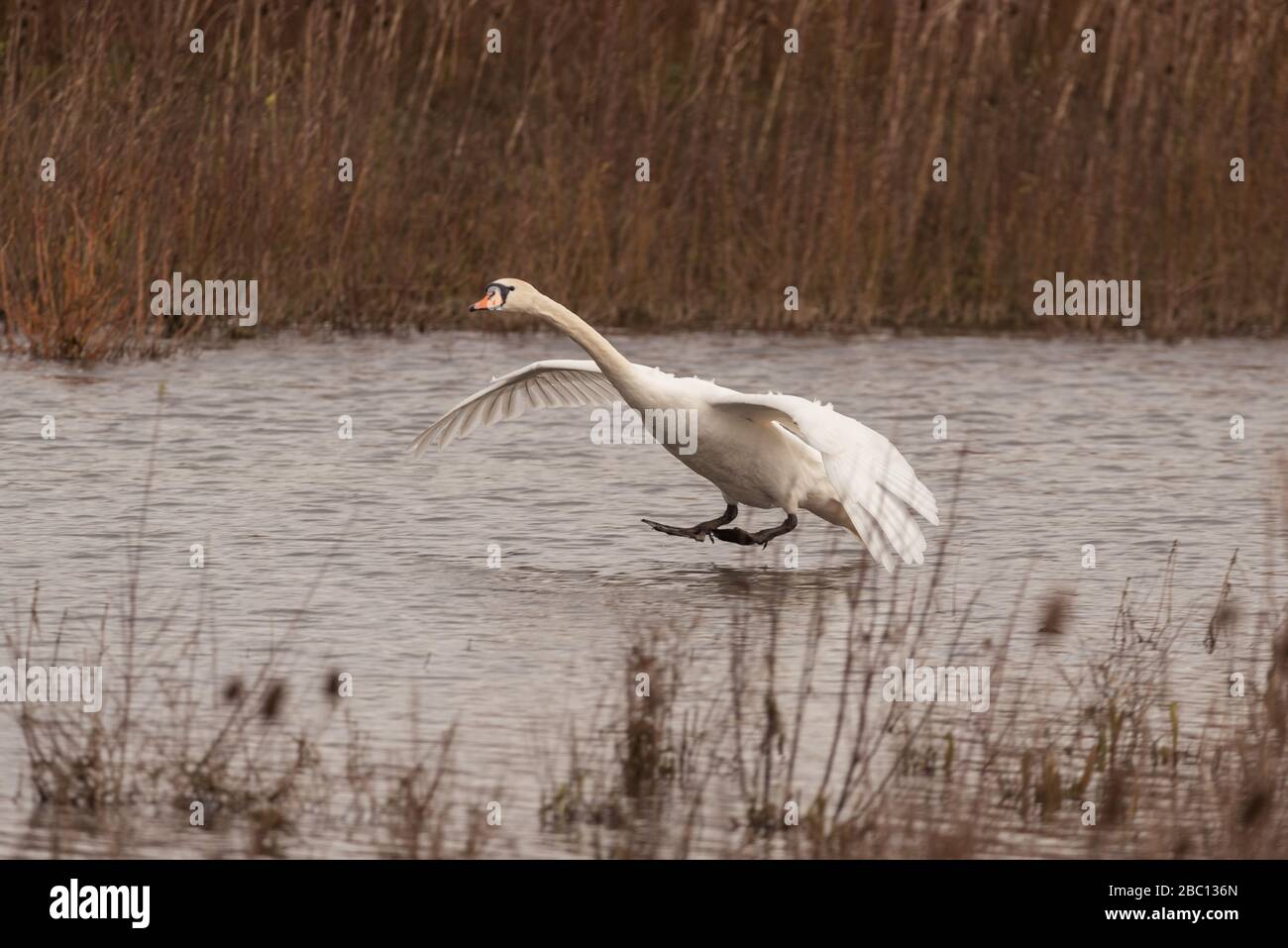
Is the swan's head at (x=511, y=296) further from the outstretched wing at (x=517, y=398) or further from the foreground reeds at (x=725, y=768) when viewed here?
the foreground reeds at (x=725, y=768)

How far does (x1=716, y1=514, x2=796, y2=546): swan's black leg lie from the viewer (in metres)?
9.85

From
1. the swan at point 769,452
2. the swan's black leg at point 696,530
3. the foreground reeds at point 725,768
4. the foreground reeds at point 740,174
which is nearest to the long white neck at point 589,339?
the swan at point 769,452

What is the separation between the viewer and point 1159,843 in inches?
223

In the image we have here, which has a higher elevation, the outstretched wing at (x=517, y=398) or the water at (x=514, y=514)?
the outstretched wing at (x=517, y=398)

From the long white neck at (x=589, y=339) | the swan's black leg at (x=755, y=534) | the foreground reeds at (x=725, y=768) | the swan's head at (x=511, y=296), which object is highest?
the swan's head at (x=511, y=296)

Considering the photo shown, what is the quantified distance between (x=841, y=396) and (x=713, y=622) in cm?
563

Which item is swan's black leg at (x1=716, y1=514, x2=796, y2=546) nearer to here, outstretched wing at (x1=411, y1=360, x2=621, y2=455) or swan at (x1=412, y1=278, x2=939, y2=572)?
swan at (x1=412, y1=278, x2=939, y2=572)

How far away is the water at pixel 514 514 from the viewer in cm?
768

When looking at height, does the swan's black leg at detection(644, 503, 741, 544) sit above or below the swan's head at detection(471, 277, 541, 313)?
below

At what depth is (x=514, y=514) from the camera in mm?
10875

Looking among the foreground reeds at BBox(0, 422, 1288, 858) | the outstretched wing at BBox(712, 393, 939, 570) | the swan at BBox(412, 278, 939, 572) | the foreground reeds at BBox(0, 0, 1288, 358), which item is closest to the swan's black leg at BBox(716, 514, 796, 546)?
the swan at BBox(412, 278, 939, 572)

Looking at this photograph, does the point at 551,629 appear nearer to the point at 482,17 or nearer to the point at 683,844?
the point at 683,844

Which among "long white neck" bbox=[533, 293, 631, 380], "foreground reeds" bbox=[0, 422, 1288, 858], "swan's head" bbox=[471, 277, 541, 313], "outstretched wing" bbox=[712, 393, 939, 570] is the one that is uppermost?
"swan's head" bbox=[471, 277, 541, 313]

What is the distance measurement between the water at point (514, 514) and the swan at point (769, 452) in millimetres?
225
